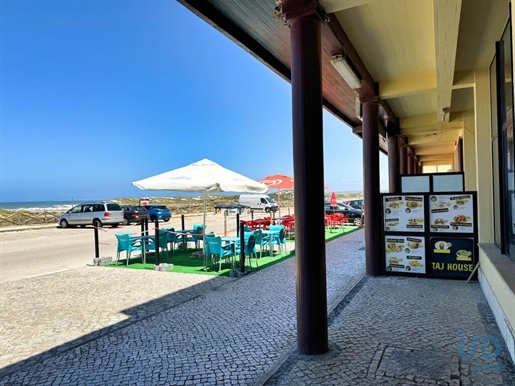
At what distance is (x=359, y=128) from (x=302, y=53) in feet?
26.1

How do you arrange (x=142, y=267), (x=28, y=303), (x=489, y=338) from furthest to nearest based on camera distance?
(x=142, y=267) < (x=28, y=303) < (x=489, y=338)

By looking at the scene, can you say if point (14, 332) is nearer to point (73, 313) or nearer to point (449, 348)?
point (73, 313)

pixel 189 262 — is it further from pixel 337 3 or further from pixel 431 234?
pixel 337 3

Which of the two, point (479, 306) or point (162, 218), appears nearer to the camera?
point (479, 306)

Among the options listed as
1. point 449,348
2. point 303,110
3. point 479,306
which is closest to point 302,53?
point 303,110

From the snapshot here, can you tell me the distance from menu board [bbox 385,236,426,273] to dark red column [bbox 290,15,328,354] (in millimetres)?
4076

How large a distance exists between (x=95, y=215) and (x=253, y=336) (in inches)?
779

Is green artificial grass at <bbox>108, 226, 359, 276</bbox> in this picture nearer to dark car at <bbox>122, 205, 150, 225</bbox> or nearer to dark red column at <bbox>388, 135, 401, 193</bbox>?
dark red column at <bbox>388, 135, 401, 193</bbox>

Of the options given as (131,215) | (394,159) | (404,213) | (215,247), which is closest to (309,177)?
(404,213)

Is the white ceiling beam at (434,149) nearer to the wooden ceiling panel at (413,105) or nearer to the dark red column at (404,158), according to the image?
the dark red column at (404,158)

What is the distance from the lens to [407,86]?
6.80 meters

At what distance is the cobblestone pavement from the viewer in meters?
3.21

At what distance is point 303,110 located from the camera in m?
3.56

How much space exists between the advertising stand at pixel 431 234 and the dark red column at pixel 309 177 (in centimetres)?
411
